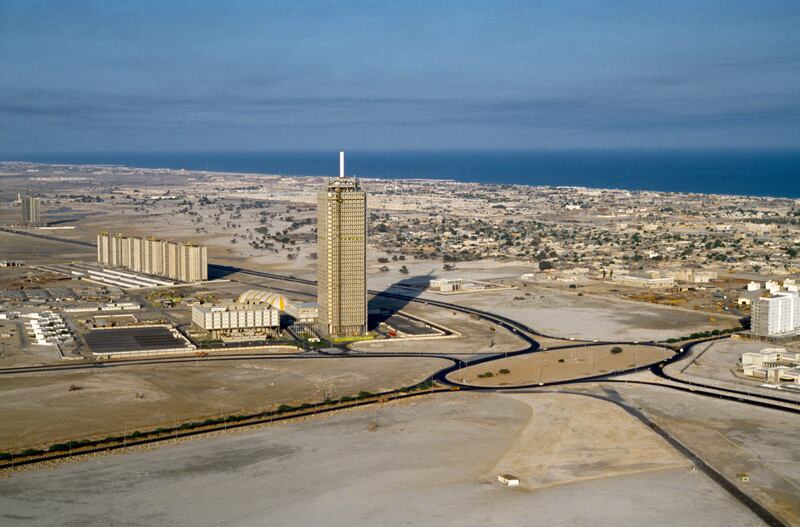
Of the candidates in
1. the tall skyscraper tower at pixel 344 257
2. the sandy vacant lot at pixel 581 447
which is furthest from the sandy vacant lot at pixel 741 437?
the tall skyscraper tower at pixel 344 257

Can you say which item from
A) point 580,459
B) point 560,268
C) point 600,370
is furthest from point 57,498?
point 560,268

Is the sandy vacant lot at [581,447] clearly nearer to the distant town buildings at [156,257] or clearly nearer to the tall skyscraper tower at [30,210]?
the distant town buildings at [156,257]

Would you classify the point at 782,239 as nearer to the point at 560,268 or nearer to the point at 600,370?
the point at 560,268

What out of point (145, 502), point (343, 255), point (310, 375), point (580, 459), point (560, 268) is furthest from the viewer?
point (560, 268)

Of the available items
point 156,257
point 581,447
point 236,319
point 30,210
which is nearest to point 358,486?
point 581,447

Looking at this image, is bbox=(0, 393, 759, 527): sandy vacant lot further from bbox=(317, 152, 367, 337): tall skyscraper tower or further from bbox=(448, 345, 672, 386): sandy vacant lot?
bbox=(317, 152, 367, 337): tall skyscraper tower

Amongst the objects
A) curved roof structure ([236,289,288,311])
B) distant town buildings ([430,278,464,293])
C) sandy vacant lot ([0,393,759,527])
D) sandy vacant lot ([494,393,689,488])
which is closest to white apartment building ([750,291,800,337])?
sandy vacant lot ([494,393,689,488])
